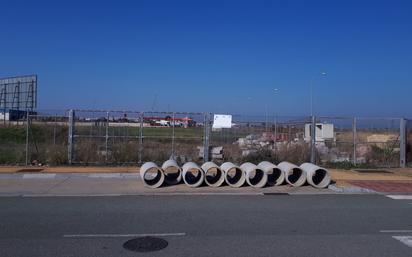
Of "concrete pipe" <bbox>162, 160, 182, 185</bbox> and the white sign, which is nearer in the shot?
"concrete pipe" <bbox>162, 160, 182, 185</bbox>

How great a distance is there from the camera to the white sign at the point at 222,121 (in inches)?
761

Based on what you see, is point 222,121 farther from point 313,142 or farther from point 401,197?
point 401,197

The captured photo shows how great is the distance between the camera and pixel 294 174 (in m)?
15.0

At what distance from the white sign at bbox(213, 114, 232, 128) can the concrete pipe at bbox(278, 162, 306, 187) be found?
4864 millimetres

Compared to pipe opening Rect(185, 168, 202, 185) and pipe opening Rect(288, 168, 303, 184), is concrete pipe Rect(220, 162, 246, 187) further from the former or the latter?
pipe opening Rect(288, 168, 303, 184)

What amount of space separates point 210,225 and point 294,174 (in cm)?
693

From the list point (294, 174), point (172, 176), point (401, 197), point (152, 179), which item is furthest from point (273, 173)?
point (401, 197)

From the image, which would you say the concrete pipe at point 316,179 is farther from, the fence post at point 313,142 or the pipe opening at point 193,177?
the fence post at point 313,142

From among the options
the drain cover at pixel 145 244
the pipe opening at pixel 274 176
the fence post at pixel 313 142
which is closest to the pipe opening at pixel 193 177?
the pipe opening at pixel 274 176

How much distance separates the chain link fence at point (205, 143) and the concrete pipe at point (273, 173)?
14.4ft

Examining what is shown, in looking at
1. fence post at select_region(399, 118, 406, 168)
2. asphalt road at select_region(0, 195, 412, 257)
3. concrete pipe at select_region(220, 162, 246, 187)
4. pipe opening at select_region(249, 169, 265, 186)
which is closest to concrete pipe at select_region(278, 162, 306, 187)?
pipe opening at select_region(249, 169, 265, 186)

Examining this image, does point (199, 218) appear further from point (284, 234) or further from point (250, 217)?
point (284, 234)

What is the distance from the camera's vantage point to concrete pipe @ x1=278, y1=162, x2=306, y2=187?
14336 millimetres

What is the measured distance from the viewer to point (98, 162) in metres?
19.2
